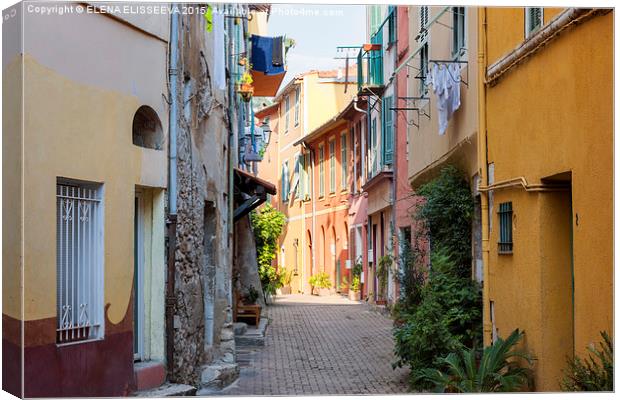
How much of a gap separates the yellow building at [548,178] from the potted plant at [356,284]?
422 inches

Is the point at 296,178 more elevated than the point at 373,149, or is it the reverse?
the point at 373,149

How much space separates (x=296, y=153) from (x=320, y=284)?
4518 mm

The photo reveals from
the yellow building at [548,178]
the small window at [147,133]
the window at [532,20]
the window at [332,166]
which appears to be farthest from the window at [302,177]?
the window at [532,20]

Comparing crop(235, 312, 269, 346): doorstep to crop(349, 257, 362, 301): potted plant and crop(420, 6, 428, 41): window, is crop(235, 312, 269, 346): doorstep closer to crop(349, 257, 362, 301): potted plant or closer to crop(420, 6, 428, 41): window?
crop(349, 257, 362, 301): potted plant

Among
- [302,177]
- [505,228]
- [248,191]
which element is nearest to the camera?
[505,228]

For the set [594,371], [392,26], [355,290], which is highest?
[392,26]

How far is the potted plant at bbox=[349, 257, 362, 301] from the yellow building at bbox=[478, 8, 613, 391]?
10707mm

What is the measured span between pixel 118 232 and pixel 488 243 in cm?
391

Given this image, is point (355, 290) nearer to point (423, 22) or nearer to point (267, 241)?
point (267, 241)

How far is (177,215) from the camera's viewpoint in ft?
35.2

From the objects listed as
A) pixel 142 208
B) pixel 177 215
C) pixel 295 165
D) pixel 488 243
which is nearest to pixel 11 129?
pixel 142 208

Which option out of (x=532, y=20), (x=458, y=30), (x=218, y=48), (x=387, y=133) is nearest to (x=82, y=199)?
(x=532, y=20)

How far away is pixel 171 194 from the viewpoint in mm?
10367

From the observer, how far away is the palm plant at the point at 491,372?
375 inches
